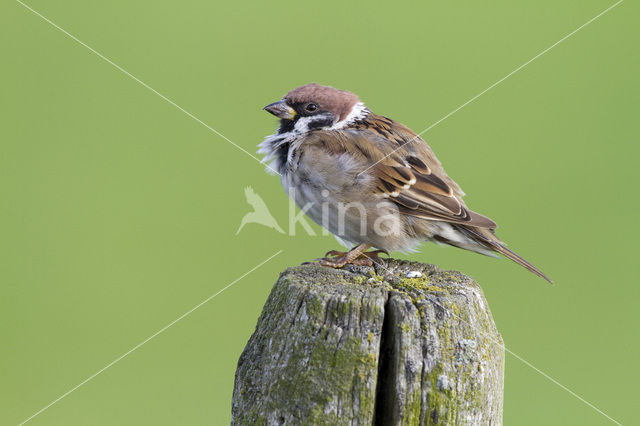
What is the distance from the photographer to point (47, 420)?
19.5ft

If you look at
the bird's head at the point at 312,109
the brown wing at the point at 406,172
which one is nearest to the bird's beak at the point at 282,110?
the bird's head at the point at 312,109

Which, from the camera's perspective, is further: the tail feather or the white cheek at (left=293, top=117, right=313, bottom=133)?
the white cheek at (left=293, top=117, right=313, bottom=133)

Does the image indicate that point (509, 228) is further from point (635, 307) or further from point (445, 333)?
point (445, 333)

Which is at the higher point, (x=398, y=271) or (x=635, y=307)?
(x=635, y=307)

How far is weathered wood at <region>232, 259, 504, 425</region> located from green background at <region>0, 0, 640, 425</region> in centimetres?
293

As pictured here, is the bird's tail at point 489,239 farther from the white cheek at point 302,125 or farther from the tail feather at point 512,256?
the white cheek at point 302,125

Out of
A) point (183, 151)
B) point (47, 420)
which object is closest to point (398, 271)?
point (47, 420)

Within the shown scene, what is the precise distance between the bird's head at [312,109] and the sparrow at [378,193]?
21 centimetres

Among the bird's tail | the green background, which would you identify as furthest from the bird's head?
the bird's tail

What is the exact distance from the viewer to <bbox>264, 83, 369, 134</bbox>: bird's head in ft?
16.4

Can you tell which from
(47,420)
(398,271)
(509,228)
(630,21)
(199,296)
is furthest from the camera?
(630,21)

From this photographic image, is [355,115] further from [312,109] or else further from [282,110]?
[282,110]

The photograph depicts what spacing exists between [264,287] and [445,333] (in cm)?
435

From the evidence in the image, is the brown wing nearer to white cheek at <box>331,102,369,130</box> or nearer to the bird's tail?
the bird's tail
